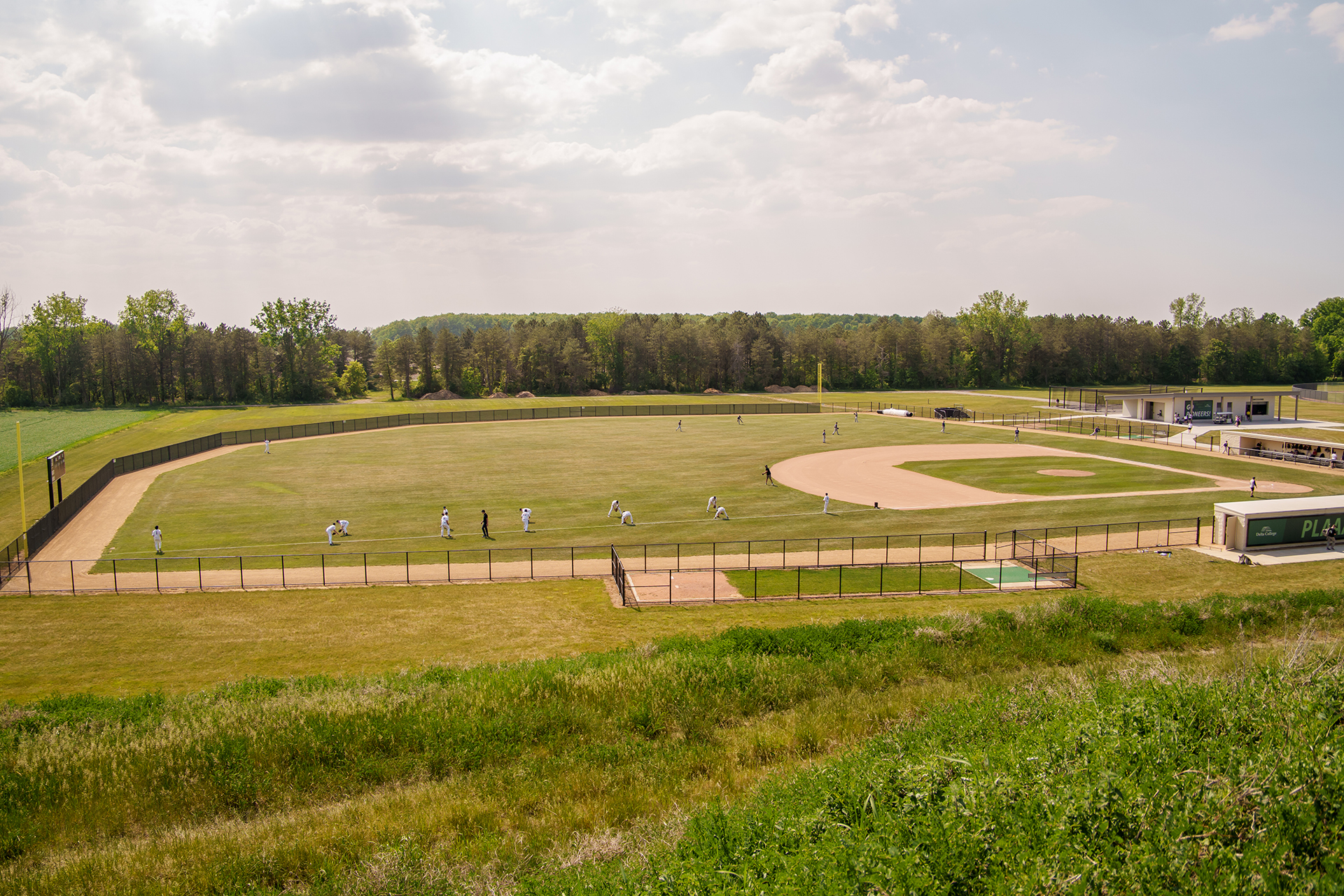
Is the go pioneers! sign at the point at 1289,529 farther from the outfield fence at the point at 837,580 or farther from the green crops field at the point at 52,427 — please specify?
the green crops field at the point at 52,427

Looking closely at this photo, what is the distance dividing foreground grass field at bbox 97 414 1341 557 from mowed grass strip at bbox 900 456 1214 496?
1.36 metres

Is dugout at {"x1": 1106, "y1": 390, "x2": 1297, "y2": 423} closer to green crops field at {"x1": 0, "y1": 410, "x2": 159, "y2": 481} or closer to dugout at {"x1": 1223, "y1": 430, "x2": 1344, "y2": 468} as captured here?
dugout at {"x1": 1223, "y1": 430, "x2": 1344, "y2": 468}

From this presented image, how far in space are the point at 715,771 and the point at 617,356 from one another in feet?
474

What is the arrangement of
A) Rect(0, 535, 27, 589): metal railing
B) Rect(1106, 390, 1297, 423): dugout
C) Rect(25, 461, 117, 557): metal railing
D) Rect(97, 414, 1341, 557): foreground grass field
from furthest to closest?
Rect(1106, 390, 1297, 423): dugout
Rect(97, 414, 1341, 557): foreground grass field
Rect(25, 461, 117, 557): metal railing
Rect(0, 535, 27, 589): metal railing

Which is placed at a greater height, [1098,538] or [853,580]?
[1098,538]

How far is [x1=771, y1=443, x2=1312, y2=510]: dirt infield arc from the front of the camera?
45.2m

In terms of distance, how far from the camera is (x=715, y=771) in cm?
1344

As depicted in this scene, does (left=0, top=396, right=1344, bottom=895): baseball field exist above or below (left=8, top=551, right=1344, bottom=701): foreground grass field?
above

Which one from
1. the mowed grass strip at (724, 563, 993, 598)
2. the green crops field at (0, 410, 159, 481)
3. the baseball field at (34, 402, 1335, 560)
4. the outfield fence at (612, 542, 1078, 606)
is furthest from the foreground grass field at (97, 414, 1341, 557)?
the green crops field at (0, 410, 159, 481)

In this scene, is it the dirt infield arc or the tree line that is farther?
the tree line

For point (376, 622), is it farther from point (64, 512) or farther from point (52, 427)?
point (52, 427)

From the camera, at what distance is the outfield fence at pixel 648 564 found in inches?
1164

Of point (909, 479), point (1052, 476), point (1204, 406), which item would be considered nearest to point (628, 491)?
point (909, 479)

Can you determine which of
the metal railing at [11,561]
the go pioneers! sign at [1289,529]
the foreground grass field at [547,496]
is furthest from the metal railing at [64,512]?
the go pioneers! sign at [1289,529]
